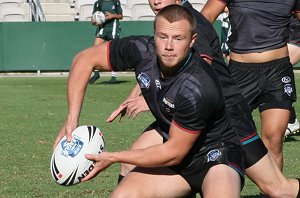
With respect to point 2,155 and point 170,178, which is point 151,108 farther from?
point 2,155

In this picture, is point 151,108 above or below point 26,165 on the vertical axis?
above

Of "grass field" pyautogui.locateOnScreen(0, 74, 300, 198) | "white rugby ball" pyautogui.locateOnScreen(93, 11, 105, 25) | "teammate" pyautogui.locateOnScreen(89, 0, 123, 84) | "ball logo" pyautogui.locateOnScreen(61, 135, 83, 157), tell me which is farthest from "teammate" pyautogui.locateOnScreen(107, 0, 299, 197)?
"teammate" pyautogui.locateOnScreen(89, 0, 123, 84)

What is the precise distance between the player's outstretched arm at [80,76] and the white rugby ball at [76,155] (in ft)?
0.57

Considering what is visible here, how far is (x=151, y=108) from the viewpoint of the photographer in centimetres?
620

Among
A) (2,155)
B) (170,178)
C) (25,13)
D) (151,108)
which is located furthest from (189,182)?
(25,13)

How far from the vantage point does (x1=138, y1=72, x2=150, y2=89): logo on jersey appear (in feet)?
19.9

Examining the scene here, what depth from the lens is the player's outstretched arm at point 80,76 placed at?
6535 mm

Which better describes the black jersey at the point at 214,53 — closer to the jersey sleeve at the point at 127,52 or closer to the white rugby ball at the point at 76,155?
the jersey sleeve at the point at 127,52

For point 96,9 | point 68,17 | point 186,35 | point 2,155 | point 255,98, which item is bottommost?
point 68,17

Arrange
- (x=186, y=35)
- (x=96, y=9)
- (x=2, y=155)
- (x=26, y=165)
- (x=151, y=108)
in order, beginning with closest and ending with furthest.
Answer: (x=186, y=35)
(x=151, y=108)
(x=26, y=165)
(x=2, y=155)
(x=96, y=9)

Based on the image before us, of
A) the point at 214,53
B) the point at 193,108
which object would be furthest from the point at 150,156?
the point at 214,53

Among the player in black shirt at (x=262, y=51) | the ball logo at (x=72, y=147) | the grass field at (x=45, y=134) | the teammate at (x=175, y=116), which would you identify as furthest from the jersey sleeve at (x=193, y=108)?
the grass field at (x=45, y=134)

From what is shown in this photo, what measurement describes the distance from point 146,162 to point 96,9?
15.8 meters

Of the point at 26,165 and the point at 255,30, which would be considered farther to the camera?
the point at 26,165
